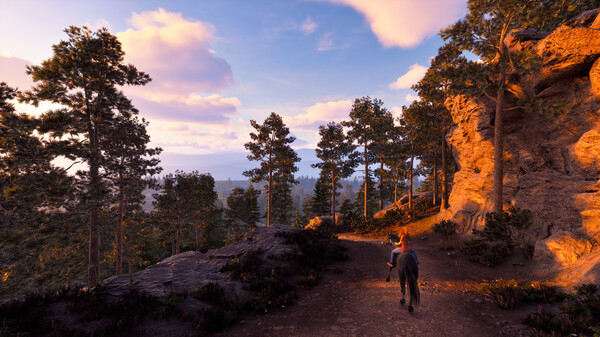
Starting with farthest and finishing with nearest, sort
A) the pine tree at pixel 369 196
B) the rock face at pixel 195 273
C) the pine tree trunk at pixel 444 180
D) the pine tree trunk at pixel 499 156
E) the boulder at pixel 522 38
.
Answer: the pine tree at pixel 369 196 → the pine tree trunk at pixel 444 180 → the boulder at pixel 522 38 → the pine tree trunk at pixel 499 156 → the rock face at pixel 195 273

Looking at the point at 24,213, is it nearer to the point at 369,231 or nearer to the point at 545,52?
the point at 369,231

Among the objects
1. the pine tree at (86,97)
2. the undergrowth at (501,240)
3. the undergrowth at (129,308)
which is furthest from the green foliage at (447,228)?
the pine tree at (86,97)

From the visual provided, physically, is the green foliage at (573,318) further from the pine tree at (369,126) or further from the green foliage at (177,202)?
the green foliage at (177,202)

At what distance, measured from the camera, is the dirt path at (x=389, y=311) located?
580cm

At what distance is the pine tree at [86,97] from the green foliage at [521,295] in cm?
1926

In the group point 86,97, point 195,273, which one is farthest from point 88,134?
point 195,273

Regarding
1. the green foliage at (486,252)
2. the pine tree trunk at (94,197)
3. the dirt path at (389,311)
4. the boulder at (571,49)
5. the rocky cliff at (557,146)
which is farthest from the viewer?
the pine tree trunk at (94,197)

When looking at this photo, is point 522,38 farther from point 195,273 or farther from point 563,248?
point 195,273

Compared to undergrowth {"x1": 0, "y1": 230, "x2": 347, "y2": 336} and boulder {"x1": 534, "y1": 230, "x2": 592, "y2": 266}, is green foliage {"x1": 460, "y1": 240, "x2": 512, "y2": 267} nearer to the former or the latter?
boulder {"x1": 534, "y1": 230, "x2": 592, "y2": 266}

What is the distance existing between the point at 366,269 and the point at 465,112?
15138 millimetres

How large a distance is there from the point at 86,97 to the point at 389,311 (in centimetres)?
1939

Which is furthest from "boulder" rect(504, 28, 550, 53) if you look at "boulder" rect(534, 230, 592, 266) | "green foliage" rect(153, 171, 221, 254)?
"green foliage" rect(153, 171, 221, 254)

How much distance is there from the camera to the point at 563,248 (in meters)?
9.05

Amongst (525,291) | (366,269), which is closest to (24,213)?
(366,269)
